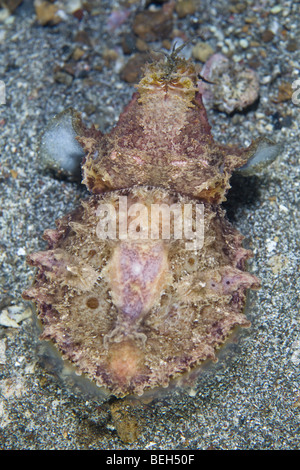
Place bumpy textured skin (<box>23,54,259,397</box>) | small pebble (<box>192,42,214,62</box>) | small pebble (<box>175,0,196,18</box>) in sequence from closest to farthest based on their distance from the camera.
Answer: bumpy textured skin (<box>23,54,259,397</box>)
small pebble (<box>192,42,214,62</box>)
small pebble (<box>175,0,196,18</box>)

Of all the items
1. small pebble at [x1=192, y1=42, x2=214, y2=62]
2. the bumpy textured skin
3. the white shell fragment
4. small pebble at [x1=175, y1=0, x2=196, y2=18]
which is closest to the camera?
the bumpy textured skin

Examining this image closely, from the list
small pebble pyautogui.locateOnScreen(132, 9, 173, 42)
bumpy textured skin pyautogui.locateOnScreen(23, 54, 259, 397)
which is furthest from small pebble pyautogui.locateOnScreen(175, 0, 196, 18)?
bumpy textured skin pyautogui.locateOnScreen(23, 54, 259, 397)

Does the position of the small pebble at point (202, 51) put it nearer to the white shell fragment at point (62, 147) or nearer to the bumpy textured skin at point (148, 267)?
the bumpy textured skin at point (148, 267)

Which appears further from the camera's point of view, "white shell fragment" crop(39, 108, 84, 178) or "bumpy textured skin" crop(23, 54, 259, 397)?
"white shell fragment" crop(39, 108, 84, 178)

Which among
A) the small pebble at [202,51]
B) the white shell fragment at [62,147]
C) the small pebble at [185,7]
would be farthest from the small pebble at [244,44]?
the white shell fragment at [62,147]

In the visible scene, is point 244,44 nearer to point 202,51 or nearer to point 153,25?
point 202,51

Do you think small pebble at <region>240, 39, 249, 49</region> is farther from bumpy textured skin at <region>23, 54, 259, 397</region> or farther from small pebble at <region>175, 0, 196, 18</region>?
bumpy textured skin at <region>23, 54, 259, 397</region>

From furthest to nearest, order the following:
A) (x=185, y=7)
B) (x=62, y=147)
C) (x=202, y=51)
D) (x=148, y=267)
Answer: (x=185, y=7)
(x=202, y=51)
(x=62, y=147)
(x=148, y=267)

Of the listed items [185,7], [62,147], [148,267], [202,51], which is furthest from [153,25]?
[148,267]

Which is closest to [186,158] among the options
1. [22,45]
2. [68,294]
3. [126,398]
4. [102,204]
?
[102,204]
